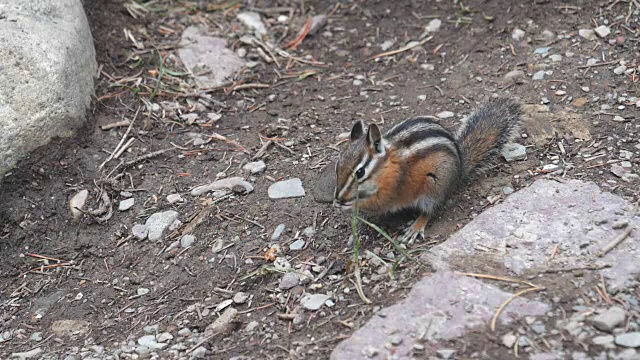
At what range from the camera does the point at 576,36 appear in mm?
5094

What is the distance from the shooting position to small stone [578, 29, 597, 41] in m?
5.04

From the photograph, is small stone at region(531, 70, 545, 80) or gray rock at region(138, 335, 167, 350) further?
small stone at region(531, 70, 545, 80)

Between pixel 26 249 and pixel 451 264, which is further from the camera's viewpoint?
pixel 26 249

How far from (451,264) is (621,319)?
2.60 ft

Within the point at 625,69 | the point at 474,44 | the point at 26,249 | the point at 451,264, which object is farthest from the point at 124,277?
the point at 625,69

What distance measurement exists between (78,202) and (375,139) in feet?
6.25

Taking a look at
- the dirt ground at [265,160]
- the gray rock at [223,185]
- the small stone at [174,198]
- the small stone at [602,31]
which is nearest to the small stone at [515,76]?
the dirt ground at [265,160]

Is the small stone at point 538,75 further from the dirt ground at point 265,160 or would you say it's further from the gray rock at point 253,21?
the gray rock at point 253,21

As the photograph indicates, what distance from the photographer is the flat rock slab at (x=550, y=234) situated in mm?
3381

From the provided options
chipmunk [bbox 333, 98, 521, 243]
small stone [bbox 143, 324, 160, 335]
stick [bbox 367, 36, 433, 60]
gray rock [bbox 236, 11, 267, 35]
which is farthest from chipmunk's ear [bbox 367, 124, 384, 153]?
gray rock [bbox 236, 11, 267, 35]

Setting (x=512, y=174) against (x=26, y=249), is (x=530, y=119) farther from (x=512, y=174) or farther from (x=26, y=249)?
(x=26, y=249)

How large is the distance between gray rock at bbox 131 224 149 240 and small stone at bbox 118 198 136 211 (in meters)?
0.17

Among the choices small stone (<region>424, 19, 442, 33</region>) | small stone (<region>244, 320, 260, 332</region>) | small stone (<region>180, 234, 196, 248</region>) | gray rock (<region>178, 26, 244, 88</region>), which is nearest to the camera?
small stone (<region>244, 320, 260, 332</region>)

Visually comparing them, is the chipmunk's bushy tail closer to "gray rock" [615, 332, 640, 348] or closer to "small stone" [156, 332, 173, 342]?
"gray rock" [615, 332, 640, 348]
